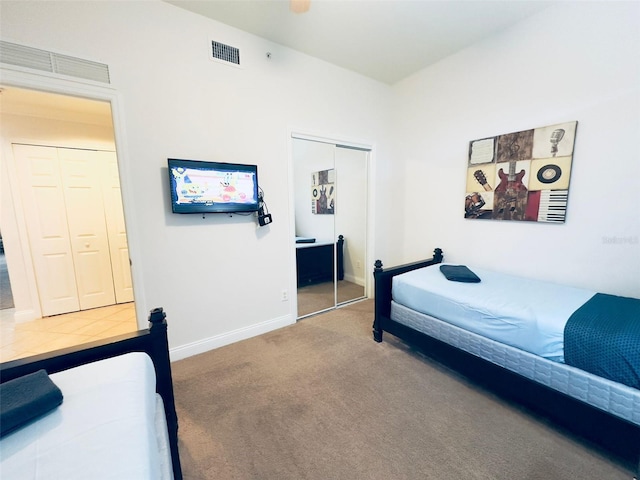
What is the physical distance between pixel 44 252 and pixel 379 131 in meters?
4.75

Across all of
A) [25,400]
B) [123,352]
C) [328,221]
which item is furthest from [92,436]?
[328,221]

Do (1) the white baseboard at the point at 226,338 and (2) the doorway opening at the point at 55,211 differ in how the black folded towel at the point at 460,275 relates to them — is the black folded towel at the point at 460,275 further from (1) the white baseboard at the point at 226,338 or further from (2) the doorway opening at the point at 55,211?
(2) the doorway opening at the point at 55,211

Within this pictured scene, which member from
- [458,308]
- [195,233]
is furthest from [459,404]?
[195,233]

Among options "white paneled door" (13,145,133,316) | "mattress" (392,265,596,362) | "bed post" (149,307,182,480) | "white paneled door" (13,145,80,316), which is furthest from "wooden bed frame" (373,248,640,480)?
"white paneled door" (13,145,80,316)

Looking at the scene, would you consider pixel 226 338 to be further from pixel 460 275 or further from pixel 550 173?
pixel 550 173

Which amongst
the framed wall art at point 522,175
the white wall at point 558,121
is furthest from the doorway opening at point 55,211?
the framed wall art at point 522,175

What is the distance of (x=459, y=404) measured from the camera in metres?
1.78

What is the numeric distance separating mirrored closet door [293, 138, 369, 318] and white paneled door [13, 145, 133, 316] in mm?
2786

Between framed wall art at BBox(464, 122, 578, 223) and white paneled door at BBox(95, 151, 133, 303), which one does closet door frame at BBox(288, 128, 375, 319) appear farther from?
white paneled door at BBox(95, 151, 133, 303)

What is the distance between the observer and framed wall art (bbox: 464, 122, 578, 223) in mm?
2221

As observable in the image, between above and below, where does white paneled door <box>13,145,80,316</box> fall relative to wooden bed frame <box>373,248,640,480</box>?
above

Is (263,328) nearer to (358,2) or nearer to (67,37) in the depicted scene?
(67,37)

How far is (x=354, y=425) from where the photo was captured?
163 centimetres

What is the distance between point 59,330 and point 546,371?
4686 mm
